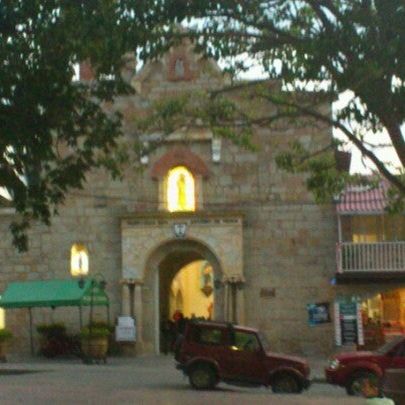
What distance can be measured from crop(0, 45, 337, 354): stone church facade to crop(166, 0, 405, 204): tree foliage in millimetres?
21889

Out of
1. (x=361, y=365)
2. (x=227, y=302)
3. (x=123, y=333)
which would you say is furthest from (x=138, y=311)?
(x=361, y=365)

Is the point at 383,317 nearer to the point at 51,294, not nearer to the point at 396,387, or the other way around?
the point at 51,294

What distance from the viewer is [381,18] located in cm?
1602

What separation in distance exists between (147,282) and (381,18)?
87.0ft

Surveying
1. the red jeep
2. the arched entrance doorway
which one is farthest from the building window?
the red jeep

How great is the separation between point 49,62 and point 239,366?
41.6ft

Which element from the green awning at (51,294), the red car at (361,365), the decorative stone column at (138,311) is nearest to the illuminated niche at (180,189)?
the decorative stone column at (138,311)

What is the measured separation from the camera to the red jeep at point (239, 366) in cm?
2681

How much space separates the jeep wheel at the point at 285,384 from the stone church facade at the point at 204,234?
13.2 meters

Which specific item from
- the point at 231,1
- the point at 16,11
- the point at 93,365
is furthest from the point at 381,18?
the point at 93,365

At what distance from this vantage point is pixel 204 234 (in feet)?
135

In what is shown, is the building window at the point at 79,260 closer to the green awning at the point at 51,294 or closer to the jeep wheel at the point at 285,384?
the green awning at the point at 51,294

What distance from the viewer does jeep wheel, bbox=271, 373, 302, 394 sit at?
26750 mm

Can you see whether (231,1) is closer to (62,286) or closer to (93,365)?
(93,365)
